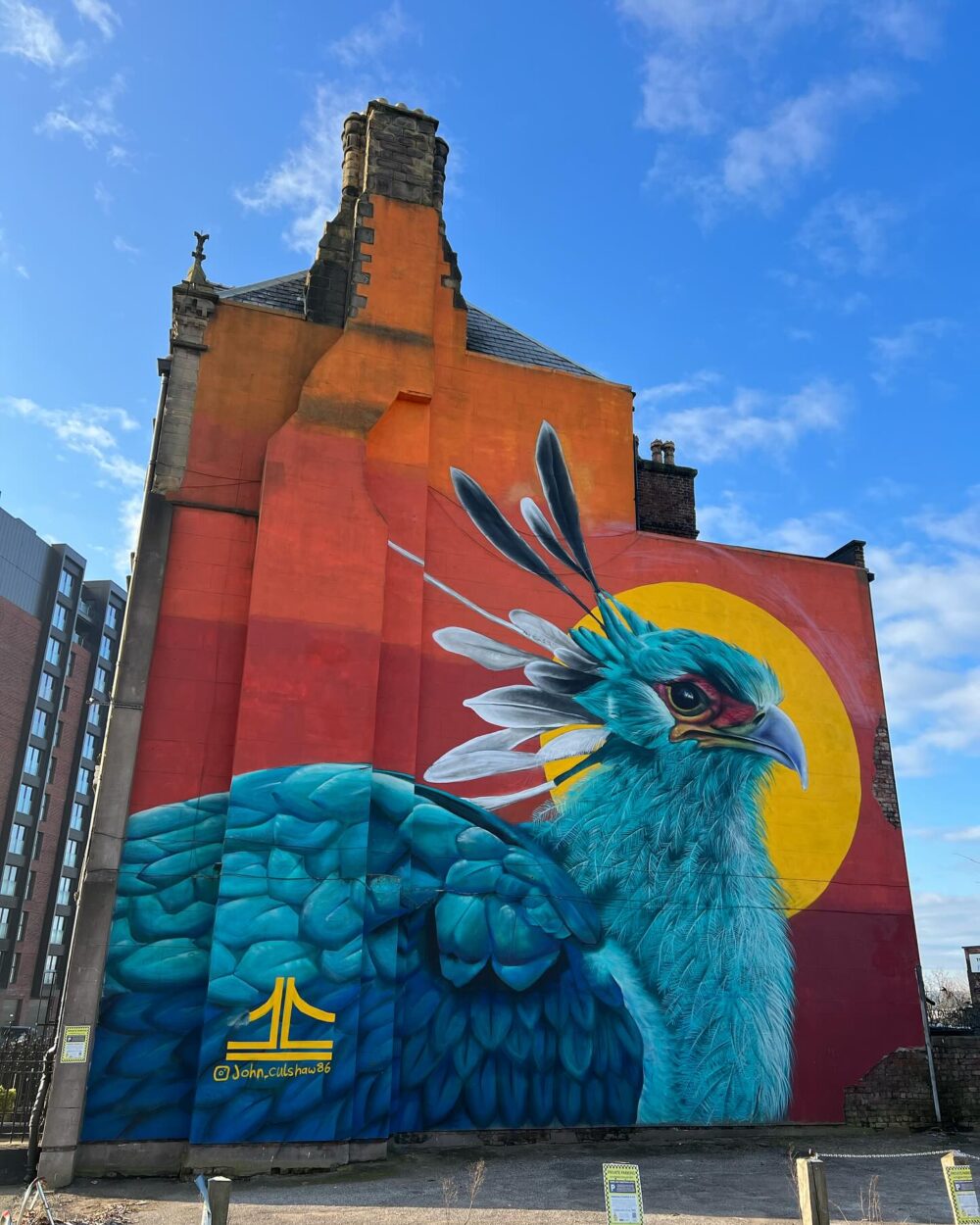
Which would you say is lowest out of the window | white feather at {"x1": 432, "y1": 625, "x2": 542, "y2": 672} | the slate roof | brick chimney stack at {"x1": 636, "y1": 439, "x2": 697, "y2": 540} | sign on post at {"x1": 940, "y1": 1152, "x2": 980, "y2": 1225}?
sign on post at {"x1": 940, "y1": 1152, "x2": 980, "y2": 1225}

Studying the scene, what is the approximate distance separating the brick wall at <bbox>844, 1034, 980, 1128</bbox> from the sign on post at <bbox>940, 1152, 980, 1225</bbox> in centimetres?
886

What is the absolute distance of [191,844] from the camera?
13.7 meters

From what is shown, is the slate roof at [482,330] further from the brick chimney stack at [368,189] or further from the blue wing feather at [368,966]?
the blue wing feather at [368,966]

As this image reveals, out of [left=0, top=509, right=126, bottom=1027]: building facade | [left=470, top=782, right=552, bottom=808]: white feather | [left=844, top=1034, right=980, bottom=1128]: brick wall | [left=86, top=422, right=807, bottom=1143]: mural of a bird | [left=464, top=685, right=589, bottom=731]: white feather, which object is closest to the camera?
[left=86, top=422, right=807, bottom=1143]: mural of a bird

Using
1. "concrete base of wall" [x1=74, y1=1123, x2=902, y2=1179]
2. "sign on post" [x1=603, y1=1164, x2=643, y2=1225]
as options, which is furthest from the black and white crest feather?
"sign on post" [x1=603, y1=1164, x2=643, y2=1225]

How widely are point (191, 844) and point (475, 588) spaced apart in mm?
6275

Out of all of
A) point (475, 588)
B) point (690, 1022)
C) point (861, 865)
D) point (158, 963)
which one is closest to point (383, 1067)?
point (158, 963)

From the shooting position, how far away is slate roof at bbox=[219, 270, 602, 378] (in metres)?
17.2

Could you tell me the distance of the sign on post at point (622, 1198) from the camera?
7227 millimetres

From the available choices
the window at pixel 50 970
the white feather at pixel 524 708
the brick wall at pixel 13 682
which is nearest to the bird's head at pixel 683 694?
the white feather at pixel 524 708

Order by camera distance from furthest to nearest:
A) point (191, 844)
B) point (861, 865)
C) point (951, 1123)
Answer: point (861, 865) < point (951, 1123) < point (191, 844)

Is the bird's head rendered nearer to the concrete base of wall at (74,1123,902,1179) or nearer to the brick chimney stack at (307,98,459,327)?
the concrete base of wall at (74,1123,902,1179)

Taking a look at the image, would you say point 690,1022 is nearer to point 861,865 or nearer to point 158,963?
point 861,865

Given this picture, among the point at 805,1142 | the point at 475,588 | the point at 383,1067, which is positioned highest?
the point at 475,588
